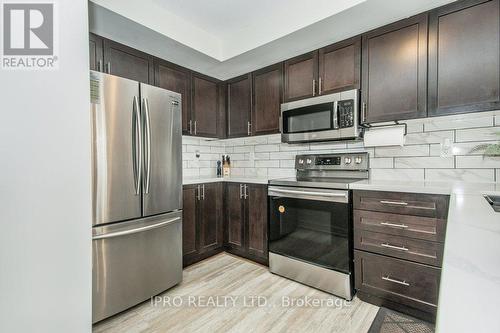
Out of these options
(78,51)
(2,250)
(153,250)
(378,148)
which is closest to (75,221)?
(2,250)

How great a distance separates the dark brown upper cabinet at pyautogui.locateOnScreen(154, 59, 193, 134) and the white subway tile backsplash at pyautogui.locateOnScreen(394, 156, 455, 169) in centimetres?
217

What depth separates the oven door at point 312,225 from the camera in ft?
6.52

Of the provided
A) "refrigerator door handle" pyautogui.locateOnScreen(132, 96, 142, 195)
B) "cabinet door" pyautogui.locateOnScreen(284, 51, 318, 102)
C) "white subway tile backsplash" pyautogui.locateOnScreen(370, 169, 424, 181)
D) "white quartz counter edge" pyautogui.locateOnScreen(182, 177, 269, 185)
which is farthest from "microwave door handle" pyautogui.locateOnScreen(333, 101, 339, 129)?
"refrigerator door handle" pyautogui.locateOnScreen(132, 96, 142, 195)

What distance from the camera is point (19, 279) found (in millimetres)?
951

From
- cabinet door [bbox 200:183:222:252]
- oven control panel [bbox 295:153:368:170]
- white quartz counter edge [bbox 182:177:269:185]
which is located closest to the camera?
oven control panel [bbox 295:153:368:170]

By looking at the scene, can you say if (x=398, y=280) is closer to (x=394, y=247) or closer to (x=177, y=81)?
(x=394, y=247)

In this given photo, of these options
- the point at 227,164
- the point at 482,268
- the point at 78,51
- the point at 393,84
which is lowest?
the point at 482,268

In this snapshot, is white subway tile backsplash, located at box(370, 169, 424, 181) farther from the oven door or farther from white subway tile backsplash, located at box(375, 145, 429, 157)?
the oven door

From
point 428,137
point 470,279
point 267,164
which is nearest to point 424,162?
point 428,137

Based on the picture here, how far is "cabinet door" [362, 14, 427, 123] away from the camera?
1.87 meters

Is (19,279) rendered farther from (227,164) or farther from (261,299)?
(227,164)

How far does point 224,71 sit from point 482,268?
2964 mm

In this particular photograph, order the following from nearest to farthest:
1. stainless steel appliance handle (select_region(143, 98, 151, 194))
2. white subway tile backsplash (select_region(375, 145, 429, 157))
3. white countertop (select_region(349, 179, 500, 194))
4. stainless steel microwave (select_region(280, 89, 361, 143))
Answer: white countertop (select_region(349, 179, 500, 194))
stainless steel appliance handle (select_region(143, 98, 151, 194))
white subway tile backsplash (select_region(375, 145, 429, 157))
stainless steel microwave (select_region(280, 89, 361, 143))

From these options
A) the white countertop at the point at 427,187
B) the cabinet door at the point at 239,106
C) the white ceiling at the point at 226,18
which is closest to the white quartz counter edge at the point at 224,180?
the cabinet door at the point at 239,106
